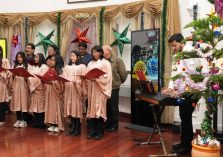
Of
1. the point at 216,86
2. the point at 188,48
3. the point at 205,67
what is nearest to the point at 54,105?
the point at 188,48

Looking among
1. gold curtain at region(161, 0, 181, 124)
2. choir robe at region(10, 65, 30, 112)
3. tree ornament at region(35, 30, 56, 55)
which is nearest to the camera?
gold curtain at region(161, 0, 181, 124)

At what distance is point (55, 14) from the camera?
6992 mm

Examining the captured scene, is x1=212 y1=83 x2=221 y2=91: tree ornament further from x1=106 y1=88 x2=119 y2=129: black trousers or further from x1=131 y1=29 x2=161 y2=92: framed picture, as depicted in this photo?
x1=106 y1=88 x2=119 y2=129: black trousers

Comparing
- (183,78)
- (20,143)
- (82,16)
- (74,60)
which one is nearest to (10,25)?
(82,16)

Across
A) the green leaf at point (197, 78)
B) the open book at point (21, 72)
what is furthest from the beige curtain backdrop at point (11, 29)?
the green leaf at point (197, 78)

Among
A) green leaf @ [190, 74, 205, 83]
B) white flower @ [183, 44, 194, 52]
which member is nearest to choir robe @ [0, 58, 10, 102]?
white flower @ [183, 44, 194, 52]

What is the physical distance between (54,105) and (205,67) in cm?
261

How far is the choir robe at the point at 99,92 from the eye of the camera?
4.55m

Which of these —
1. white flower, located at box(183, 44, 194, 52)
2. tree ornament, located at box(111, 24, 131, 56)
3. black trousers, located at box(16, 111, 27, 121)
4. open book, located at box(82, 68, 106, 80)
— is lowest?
black trousers, located at box(16, 111, 27, 121)

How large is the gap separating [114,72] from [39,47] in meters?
2.96

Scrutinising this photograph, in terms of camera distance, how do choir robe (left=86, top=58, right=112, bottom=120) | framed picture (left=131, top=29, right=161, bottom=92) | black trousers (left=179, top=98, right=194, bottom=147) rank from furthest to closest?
framed picture (left=131, top=29, right=161, bottom=92) < choir robe (left=86, top=58, right=112, bottom=120) < black trousers (left=179, top=98, right=194, bottom=147)

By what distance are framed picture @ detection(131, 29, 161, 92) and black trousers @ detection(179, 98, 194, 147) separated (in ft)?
4.22

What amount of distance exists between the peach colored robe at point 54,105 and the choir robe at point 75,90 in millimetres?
249

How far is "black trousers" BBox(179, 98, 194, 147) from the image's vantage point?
380 cm
